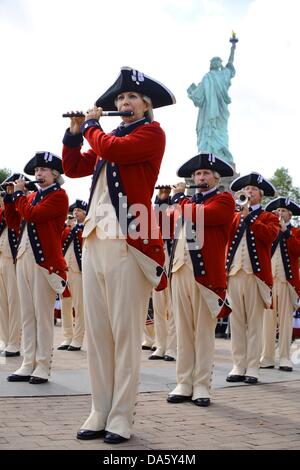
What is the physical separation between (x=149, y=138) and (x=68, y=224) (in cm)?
692

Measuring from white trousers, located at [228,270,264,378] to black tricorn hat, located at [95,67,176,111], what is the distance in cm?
308

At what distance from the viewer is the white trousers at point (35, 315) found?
638 centimetres

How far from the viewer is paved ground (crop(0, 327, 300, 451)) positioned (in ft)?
13.8

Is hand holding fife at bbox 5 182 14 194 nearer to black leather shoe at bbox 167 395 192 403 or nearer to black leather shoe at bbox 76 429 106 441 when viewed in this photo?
black leather shoe at bbox 167 395 192 403

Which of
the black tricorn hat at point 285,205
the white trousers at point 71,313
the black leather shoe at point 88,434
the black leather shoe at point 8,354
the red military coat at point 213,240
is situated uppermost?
the black tricorn hat at point 285,205

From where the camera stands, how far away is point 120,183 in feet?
14.4

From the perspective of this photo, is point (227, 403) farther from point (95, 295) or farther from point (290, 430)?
point (95, 295)

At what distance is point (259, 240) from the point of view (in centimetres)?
734

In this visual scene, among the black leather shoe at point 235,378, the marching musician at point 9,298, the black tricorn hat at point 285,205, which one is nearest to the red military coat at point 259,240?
the black leather shoe at point 235,378

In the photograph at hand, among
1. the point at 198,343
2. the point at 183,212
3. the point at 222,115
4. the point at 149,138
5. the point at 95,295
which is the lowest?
the point at 198,343

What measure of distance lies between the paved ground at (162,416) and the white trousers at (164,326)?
1586mm

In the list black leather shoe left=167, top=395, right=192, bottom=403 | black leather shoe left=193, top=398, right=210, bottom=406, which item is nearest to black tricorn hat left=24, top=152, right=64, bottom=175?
black leather shoe left=167, top=395, right=192, bottom=403

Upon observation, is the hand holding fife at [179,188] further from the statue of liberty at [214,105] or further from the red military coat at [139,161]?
the statue of liberty at [214,105]
